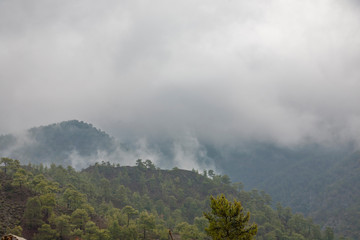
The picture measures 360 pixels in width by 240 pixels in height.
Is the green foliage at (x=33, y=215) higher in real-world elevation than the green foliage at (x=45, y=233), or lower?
higher

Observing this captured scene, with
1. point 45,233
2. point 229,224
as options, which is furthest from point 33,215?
point 229,224

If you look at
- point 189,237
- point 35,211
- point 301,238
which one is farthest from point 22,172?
point 301,238

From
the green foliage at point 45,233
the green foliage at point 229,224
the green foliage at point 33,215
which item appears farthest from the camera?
the green foliage at point 33,215

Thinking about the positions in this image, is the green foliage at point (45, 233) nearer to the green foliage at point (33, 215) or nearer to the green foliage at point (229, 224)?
the green foliage at point (33, 215)

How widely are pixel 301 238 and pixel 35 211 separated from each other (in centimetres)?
15792

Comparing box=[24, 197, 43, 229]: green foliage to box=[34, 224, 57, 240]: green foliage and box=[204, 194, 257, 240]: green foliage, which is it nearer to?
box=[34, 224, 57, 240]: green foliage

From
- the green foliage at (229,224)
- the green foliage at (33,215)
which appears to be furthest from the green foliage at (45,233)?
the green foliage at (229,224)

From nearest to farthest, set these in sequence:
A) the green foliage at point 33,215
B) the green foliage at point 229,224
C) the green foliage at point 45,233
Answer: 1. the green foliage at point 229,224
2. the green foliage at point 45,233
3. the green foliage at point 33,215

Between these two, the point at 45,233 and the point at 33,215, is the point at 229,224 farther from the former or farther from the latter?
the point at 33,215

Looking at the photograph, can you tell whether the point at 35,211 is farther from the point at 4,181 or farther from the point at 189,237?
the point at 189,237

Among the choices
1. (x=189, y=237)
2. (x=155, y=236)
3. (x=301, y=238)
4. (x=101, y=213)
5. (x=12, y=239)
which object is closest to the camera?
(x=12, y=239)

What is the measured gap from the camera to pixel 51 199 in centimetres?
11056

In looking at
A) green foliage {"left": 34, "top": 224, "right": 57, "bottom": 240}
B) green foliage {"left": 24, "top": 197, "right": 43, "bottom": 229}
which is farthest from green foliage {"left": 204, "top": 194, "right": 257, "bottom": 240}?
green foliage {"left": 24, "top": 197, "right": 43, "bottom": 229}

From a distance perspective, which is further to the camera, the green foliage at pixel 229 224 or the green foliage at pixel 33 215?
the green foliage at pixel 33 215
